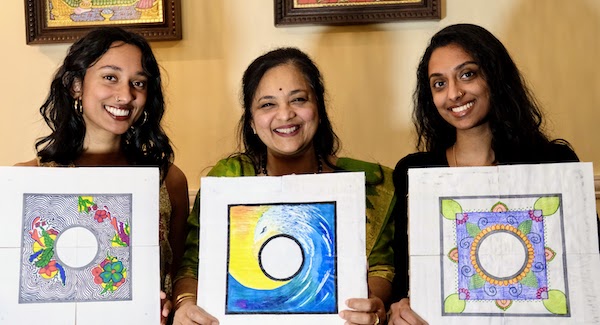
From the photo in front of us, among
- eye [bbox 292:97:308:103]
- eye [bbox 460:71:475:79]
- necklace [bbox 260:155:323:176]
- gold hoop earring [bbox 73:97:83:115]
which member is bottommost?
necklace [bbox 260:155:323:176]

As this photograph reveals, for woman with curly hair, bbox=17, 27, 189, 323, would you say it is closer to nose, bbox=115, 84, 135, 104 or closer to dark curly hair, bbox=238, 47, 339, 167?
nose, bbox=115, 84, 135, 104

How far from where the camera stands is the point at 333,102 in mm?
2225

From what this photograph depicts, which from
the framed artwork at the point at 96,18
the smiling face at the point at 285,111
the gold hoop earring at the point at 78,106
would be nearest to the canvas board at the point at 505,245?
the smiling face at the point at 285,111

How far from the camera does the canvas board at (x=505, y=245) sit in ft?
4.30

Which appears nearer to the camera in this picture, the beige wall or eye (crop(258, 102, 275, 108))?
eye (crop(258, 102, 275, 108))

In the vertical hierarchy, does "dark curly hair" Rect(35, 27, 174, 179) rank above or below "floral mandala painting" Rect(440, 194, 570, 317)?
above

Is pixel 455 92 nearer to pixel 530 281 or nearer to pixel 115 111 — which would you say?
pixel 530 281

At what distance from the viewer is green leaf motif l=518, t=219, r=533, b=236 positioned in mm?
1337

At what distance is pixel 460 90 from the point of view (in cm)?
159

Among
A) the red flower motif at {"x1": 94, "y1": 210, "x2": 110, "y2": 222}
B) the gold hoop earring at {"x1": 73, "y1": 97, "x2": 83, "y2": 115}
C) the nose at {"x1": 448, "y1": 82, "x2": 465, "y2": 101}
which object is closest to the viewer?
the red flower motif at {"x1": 94, "y1": 210, "x2": 110, "y2": 222}

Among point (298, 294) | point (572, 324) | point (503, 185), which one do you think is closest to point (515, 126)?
point (503, 185)

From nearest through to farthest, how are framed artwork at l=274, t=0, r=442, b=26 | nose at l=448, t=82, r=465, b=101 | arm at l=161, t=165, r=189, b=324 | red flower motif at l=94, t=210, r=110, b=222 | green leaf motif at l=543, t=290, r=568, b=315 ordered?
1. green leaf motif at l=543, t=290, r=568, b=315
2. red flower motif at l=94, t=210, r=110, b=222
3. nose at l=448, t=82, r=465, b=101
4. arm at l=161, t=165, r=189, b=324
5. framed artwork at l=274, t=0, r=442, b=26

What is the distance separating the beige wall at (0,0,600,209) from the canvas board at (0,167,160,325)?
33.4 inches

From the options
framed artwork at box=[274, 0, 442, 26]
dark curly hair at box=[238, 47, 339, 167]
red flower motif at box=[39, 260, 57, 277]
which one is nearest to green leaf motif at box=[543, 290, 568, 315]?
dark curly hair at box=[238, 47, 339, 167]
